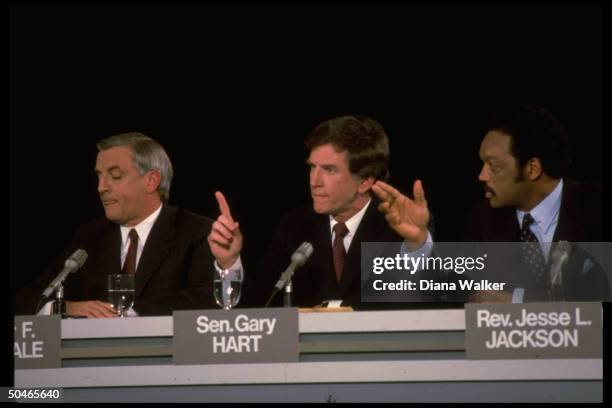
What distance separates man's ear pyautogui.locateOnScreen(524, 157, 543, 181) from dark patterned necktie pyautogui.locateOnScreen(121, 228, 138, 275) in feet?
5.53

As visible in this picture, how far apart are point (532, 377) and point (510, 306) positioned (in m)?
0.22

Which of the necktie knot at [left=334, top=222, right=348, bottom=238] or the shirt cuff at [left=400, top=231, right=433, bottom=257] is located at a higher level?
the necktie knot at [left=334, top=222, right=348, bottom=238]

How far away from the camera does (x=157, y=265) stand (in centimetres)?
433

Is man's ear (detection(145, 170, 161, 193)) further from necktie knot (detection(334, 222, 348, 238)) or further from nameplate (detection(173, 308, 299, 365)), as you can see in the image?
nameplate (detection(173, 308, 299, 365))

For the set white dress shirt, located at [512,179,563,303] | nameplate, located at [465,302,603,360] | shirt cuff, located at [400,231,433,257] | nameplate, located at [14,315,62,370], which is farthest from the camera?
white dress shirt, located at [512,179,563,303]

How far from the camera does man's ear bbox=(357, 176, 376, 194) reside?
14.4ft

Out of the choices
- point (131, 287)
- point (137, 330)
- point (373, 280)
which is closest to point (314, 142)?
point (373, 280)

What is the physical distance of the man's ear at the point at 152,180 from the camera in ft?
15.0

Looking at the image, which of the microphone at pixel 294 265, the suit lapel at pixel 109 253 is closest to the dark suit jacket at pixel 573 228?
the microphone at pixel 294 265

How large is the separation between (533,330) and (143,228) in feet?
6.58

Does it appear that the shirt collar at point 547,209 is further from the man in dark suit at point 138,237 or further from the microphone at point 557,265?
the man in dark suit at point 138,237

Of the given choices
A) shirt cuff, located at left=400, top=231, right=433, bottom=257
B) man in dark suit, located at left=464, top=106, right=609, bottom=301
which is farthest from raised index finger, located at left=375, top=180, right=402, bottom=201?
man in dark suit, located at left=464, top=106, right=609, bottom=301

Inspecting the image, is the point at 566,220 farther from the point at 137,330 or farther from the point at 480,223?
the point at 137,330

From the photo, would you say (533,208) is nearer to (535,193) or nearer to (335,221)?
(535,193)
